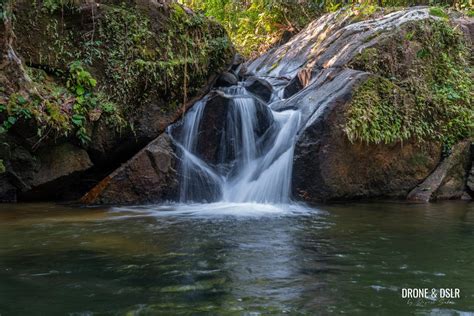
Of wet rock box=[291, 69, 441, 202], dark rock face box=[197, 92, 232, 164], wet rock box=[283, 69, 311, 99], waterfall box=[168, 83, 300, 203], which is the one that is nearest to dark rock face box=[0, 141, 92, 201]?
waterfall box=[168, 83, 300, 203]

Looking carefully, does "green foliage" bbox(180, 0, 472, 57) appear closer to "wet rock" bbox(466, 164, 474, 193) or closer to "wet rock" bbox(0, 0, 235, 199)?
"wet rock" bbox(0, 0, 235, 199)

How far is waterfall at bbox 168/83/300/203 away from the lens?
709 centimetres

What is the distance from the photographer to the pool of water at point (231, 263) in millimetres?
2549

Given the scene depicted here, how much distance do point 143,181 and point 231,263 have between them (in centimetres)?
379

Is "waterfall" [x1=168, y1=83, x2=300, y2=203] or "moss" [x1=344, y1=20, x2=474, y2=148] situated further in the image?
"moss" [x1=344, y1=20, x2=474, y2=148]

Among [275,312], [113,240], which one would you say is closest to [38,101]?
[113,240]

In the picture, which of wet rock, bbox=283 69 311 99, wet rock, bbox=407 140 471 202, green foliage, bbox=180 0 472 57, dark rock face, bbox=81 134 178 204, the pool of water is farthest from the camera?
green foliage, bbox=180 0 472 57

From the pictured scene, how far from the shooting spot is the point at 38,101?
640 centimetres

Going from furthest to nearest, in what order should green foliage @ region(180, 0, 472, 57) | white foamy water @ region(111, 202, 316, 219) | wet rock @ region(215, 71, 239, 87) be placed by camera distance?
green foliage @ region(180, 0, 472, 57)
wet rock @ region(215, 71, 239, 87)
white foamy water @ region(111, 202, 316, 219)

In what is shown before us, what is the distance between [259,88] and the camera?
373 inches

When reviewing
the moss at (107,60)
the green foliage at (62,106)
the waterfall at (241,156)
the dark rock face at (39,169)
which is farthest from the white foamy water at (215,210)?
the moss at (107,60)

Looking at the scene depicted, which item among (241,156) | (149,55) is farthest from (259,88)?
(149,55)

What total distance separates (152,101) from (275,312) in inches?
231

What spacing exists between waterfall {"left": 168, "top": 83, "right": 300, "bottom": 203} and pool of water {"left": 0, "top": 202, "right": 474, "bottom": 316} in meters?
1.38
